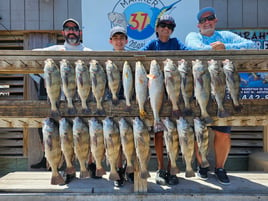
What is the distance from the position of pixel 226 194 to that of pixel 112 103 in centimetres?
144

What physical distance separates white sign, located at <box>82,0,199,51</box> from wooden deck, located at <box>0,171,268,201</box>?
2.27 m

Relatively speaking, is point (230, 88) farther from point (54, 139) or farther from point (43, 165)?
point (43, 165)

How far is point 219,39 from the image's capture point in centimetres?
346

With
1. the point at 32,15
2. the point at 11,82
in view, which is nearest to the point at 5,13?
the point at 32,15

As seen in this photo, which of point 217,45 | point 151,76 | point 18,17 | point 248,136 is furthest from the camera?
point 248,136

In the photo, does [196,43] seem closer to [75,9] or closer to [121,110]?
[121,110]

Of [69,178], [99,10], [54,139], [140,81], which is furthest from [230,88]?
[99,10]

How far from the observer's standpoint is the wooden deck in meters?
2.75

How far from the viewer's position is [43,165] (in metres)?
4.70

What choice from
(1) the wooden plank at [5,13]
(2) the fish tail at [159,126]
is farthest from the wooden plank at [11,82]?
(2) the fish tail at [159,126]

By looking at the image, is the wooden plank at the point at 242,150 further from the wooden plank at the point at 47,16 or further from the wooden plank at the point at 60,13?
the wooden plank at the point at 47,16

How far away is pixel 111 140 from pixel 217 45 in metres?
1.58

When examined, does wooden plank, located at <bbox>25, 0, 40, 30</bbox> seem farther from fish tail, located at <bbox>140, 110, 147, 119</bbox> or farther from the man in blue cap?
fish tail, located at <bbox>140, 110, 147, 119</bbox>

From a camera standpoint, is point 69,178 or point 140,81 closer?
point 140,81
